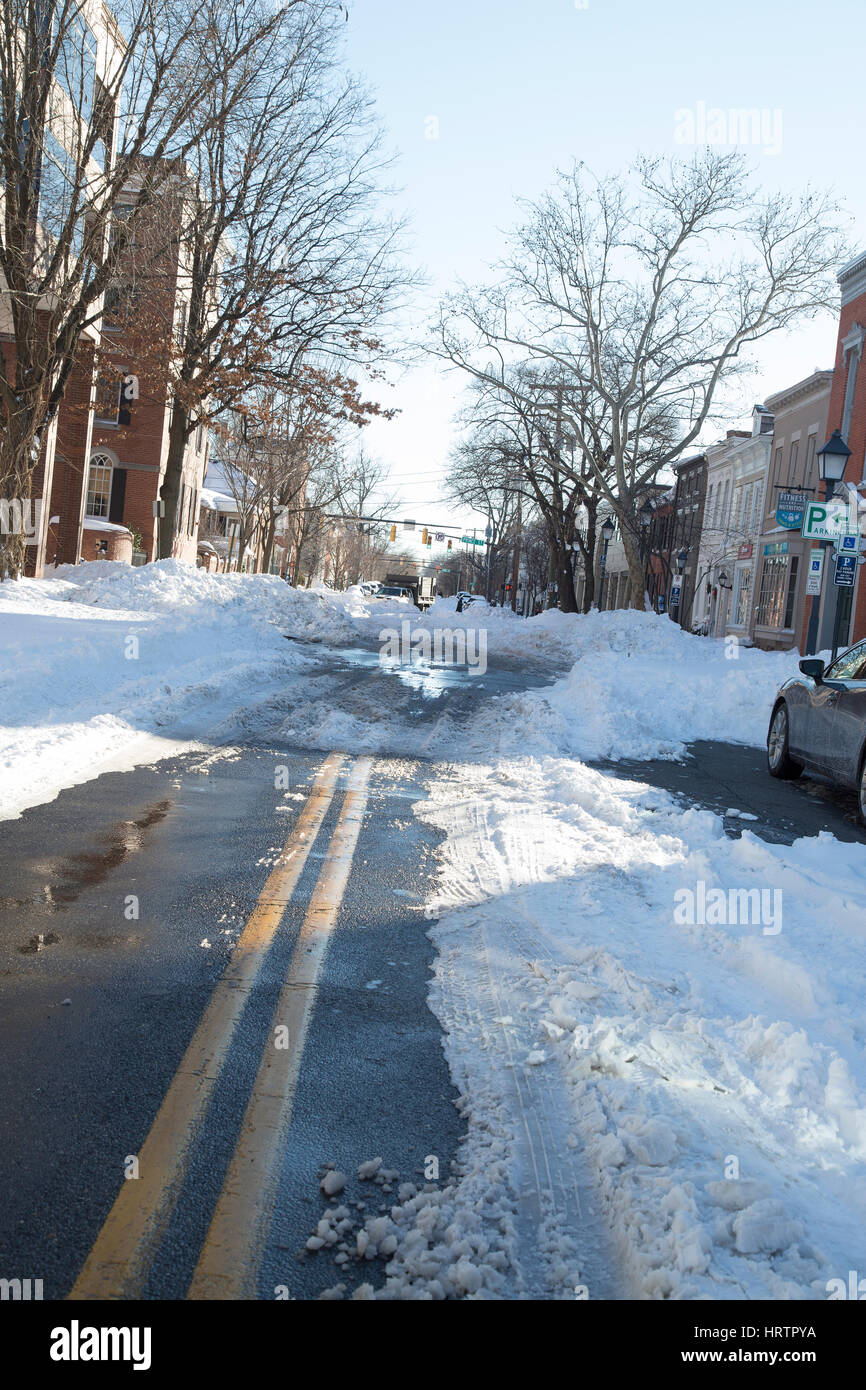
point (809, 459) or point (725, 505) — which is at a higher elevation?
point (809, 459)

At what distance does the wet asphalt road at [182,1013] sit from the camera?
305cm

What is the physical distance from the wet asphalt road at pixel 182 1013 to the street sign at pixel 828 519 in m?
10.6

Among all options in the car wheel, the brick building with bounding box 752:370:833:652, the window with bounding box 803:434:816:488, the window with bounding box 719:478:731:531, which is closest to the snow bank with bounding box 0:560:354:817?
the car wheel

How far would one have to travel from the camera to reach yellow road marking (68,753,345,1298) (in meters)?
2.79

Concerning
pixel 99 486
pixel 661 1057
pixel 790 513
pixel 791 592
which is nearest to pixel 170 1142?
pixel 661 1057

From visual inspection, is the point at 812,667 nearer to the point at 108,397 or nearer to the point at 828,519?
the point at 828,519

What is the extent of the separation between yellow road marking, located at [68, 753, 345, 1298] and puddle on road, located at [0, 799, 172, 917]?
3.06ft

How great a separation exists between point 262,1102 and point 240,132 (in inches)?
1043

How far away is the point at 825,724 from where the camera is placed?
1088 centimetres

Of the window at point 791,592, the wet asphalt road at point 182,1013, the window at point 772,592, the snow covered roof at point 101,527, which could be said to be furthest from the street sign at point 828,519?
the snow covered roof at point 101,527

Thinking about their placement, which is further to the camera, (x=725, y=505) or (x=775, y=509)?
(x=725, y=505)

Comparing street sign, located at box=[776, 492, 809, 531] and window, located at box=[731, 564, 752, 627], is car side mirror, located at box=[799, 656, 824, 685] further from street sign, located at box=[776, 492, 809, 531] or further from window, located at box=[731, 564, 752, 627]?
window, located at box=[731, 564, 752, 627]

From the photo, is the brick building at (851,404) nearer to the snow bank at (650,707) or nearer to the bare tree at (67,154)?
the snow bank at (650,707)

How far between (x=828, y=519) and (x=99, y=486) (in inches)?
1325
